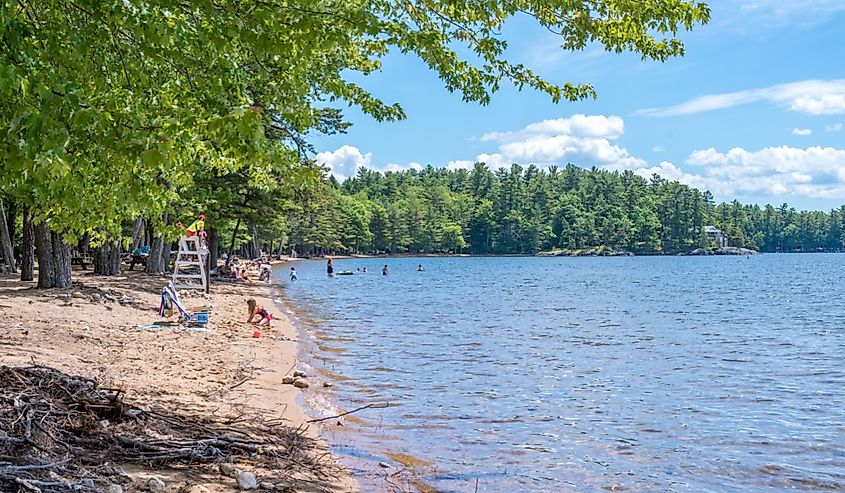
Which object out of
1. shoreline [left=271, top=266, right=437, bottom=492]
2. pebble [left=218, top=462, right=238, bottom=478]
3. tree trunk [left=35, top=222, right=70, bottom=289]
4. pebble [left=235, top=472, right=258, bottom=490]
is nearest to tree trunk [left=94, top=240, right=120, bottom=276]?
tree trunk [left=35, top=222, right=70, bottom=289]

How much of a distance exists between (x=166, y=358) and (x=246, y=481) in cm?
684

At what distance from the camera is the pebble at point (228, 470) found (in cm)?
592

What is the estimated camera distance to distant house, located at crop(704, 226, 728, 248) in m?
170

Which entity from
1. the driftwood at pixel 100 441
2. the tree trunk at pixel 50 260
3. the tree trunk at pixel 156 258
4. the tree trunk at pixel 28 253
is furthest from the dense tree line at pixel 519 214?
the driftwood at pixel 100 441

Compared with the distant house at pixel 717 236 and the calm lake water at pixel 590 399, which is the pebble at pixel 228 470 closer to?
the calm lake water at pixel 590 399

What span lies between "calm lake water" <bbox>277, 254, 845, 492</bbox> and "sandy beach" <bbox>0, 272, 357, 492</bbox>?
0.92 meters

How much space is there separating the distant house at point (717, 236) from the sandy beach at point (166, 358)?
6479 inches

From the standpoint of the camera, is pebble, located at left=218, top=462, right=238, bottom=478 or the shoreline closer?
pebble, located at left=218, top=462, right=238, bottom=478

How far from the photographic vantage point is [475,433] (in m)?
9.70

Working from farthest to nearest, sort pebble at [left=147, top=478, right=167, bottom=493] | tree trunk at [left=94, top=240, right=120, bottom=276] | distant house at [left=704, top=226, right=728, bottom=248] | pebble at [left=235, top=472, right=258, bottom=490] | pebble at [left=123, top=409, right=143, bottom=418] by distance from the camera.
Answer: distant house at [left=704, top=226, right=728, bottom=248] → tree trunk at [left=94, top=240, right=120, bottom=276] → pebble at [left=123, top=409, right=143, bottom=418] → pebble at [left=235, top=472, right=258, bottom=490] → pebble at [left=147, top=478, right=167, bottom=493]

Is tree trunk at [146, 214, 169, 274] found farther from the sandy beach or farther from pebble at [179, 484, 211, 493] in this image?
pebble at [179, 484, 211, 493]

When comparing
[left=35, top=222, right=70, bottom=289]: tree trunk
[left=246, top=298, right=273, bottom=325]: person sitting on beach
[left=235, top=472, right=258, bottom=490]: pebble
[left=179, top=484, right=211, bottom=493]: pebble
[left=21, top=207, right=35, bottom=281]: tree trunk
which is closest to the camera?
[left=179, top=484, right=211, bottom=493]: pebble

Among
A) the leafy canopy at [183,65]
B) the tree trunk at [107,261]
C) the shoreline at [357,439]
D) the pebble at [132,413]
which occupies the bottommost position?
the shoreline at [357,439]

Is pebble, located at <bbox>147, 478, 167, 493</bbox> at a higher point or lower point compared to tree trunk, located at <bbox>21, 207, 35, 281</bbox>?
lower
